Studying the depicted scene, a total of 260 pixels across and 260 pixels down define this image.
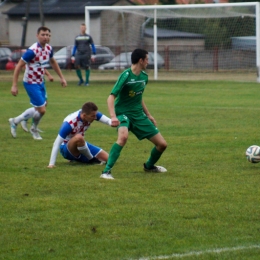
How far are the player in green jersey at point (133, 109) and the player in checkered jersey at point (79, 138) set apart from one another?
1.00 ft

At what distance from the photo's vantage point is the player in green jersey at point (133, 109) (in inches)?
318

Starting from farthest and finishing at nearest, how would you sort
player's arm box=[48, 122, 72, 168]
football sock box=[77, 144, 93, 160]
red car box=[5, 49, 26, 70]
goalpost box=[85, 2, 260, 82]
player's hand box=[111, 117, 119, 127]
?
red car box=[5, 49, 26, 70], goalpost box=[85, 2, 260, 82], football sock box=[77, 144, 93, 160], player's arm box=[48, 122, 72, 168], player's hand box=[111, 117, 119, 127]

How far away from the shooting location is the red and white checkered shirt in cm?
1187

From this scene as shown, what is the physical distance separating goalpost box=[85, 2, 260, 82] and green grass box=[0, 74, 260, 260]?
14356 millimetres

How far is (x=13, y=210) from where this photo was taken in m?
6.54

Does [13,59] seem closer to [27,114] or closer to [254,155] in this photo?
[27,114]

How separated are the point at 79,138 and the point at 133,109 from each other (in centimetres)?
92

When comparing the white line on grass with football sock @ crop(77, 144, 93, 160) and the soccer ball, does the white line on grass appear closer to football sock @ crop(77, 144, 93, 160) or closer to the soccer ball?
the soccer ball

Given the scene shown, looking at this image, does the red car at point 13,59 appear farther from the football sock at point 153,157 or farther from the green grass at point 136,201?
the football sock at point 153,157

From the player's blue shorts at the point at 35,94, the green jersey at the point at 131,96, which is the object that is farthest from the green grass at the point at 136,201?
the green jersey at the point at 131,96

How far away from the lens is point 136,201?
6.86m

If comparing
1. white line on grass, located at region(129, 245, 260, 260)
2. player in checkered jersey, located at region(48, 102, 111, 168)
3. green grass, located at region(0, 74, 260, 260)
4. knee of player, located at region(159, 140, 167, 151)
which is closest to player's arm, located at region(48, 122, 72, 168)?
A: player in checkered jersey, located at region(48, 102, 111, 168)

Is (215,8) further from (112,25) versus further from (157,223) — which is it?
(157,223)

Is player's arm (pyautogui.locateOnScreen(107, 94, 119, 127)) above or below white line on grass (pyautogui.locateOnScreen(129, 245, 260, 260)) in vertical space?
above
